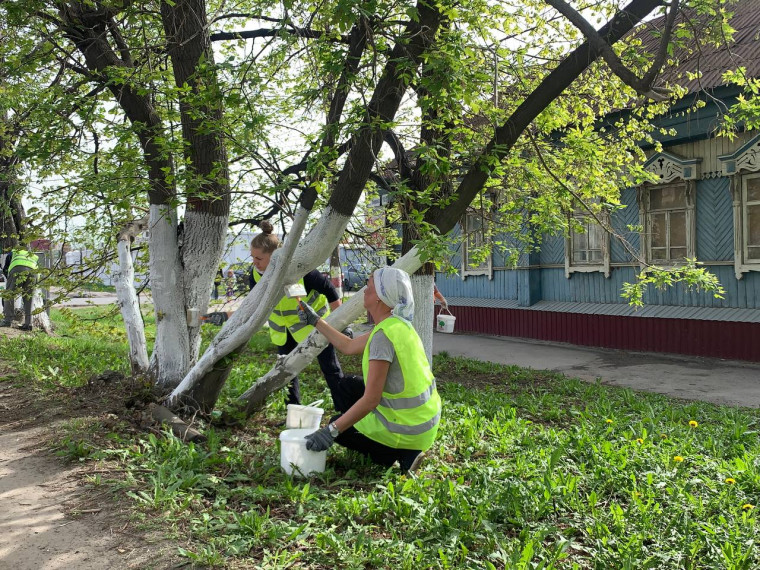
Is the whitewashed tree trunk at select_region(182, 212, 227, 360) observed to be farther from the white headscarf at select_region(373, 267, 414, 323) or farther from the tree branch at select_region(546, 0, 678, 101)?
the tree branch at select_region(546, 0, 678, 101)

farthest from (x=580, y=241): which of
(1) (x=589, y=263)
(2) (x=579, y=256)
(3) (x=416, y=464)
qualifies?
(3) (x=416, y=464)

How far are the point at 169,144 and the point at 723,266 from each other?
10.1 metres

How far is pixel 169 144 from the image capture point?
17.5 feet

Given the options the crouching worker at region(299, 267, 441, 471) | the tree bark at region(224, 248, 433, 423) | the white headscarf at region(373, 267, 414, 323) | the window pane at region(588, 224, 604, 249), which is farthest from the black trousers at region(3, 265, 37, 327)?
the window pane at region(588, 224, 604, 249)

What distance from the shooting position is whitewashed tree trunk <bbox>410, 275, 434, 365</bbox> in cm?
742

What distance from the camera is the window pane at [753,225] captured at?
11000mm

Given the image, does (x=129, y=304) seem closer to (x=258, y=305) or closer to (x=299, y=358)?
(x=258, y=305)

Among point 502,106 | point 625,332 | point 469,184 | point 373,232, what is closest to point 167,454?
point 469,184

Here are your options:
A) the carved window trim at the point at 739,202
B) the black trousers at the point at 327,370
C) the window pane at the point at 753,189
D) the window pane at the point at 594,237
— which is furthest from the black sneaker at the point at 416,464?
the window pane at the point at 594,237

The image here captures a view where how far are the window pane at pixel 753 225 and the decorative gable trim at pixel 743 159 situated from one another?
0.70 meters

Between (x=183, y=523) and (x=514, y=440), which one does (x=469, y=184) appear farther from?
(x=183, y=523)

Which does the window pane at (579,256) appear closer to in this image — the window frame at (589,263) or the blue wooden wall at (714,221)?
the window frame at (589,263)

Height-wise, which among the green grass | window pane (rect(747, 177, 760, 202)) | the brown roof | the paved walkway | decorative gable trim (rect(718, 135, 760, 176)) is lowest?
the paved walkway

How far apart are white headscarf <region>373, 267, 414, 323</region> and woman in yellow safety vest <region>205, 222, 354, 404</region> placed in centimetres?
168
